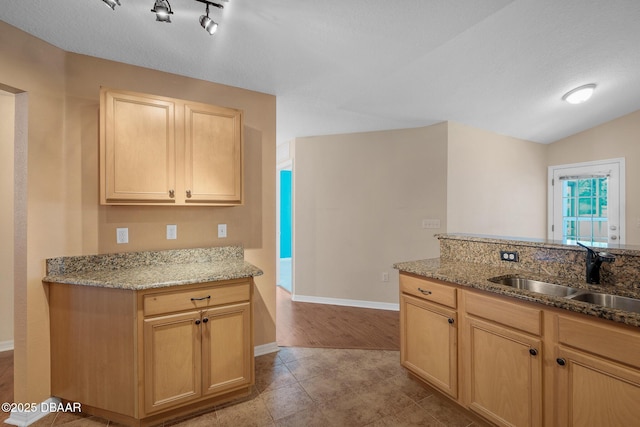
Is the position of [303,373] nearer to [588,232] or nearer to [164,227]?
[164,227]

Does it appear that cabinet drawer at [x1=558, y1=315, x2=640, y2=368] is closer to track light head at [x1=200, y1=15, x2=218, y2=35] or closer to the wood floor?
the wood floor

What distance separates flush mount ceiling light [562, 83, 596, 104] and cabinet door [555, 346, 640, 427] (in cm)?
301

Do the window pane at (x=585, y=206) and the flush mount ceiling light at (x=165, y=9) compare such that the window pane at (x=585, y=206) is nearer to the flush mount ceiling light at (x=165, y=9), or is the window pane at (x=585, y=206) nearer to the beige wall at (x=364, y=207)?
the beige wall at (x=364, y=207)

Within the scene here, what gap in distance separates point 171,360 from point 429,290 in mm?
1739

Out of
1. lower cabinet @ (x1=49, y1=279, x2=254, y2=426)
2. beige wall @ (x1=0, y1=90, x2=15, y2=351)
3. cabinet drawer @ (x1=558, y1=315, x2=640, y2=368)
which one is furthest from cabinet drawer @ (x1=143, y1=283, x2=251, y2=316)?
beige wall @ (x1=0, y1=90, x2=15, y2=351)

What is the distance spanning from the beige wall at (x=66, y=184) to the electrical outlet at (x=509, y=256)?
2099mm

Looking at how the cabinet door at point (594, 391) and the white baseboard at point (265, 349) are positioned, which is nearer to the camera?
the cabinet door at point (594, 391)

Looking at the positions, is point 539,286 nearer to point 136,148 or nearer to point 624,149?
point 136,148

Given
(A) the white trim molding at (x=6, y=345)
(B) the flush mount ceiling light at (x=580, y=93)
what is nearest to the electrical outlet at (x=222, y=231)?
(A) the white trim molding at (x=6, y=345)

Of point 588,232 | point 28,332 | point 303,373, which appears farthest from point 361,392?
point 588,232

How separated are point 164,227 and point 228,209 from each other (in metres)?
0.53

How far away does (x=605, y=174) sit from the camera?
→ 4.41 m

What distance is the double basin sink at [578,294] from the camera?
155 centimetres

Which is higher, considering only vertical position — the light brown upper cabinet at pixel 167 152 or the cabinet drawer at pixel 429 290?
the light brown upper cabinet at pixel 167 152
